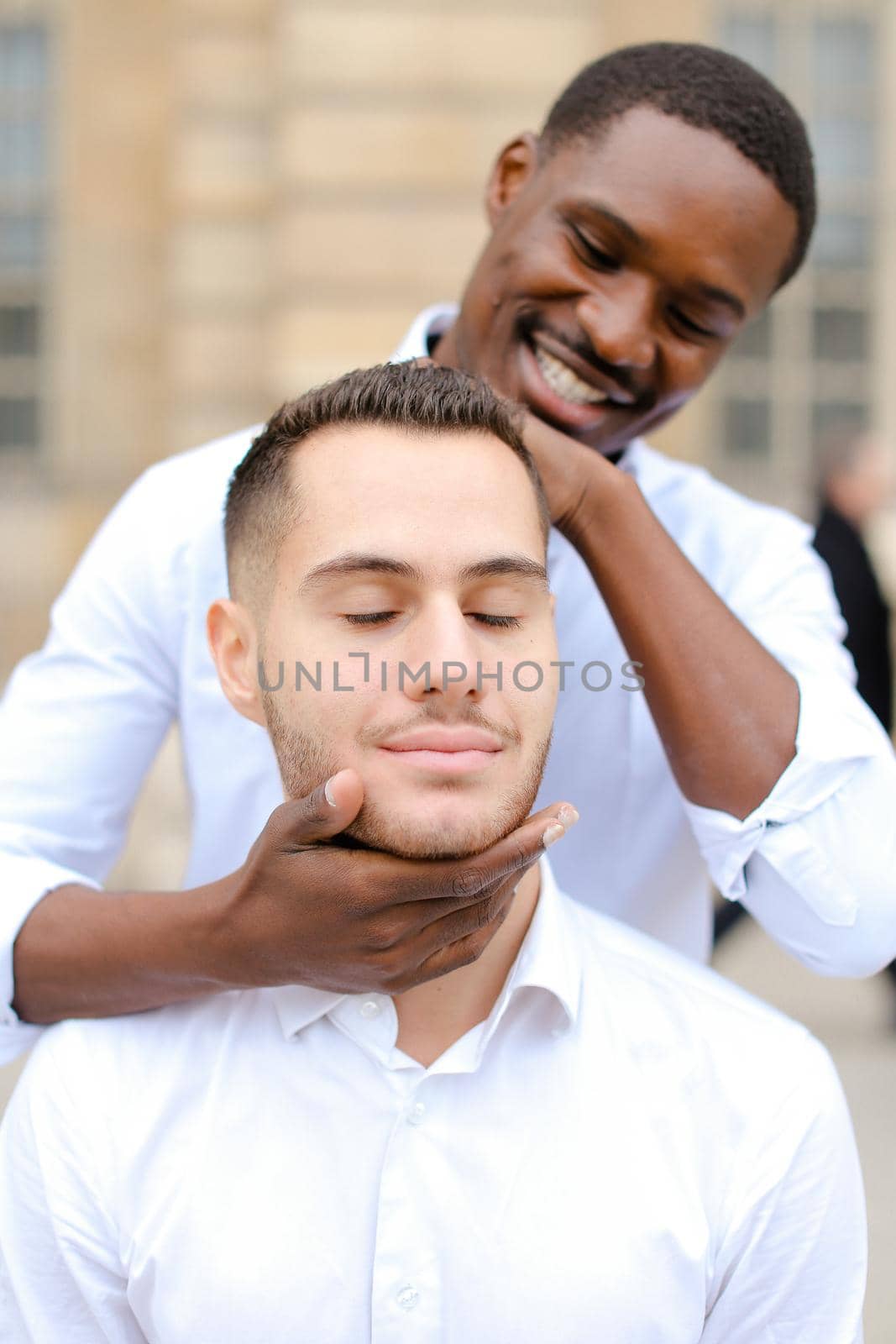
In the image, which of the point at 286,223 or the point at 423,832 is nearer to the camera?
the point at 423,832

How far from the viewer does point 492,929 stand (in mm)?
1415

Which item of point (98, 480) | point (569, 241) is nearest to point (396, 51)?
point (98, 480)

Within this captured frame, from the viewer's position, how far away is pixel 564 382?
1837 millimetres

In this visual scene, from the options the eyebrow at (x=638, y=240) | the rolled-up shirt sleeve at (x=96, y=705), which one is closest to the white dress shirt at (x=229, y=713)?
the rolled-up shirt sleeve at (x=96, y=705)

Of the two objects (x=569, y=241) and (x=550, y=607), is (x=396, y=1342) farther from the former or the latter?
(x=569, y=241)

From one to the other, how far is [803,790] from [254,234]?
19.6 feet

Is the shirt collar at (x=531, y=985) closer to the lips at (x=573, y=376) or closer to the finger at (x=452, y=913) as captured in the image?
the finger at (x=452, y=913)

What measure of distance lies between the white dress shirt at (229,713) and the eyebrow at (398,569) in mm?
425

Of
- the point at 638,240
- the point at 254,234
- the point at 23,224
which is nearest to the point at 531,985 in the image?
the point at 638,240

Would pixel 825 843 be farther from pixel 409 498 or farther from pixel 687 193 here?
pixel 687 193

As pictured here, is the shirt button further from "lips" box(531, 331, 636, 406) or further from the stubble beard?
"lips" box(531, 331, 636, 406)

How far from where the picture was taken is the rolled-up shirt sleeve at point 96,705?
5.91 feet

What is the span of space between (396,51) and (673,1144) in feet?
18.7

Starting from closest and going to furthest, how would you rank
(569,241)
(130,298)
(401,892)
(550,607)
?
1. (401,892)
2. (550,607)
3. (569,241)
4. (130,298)
